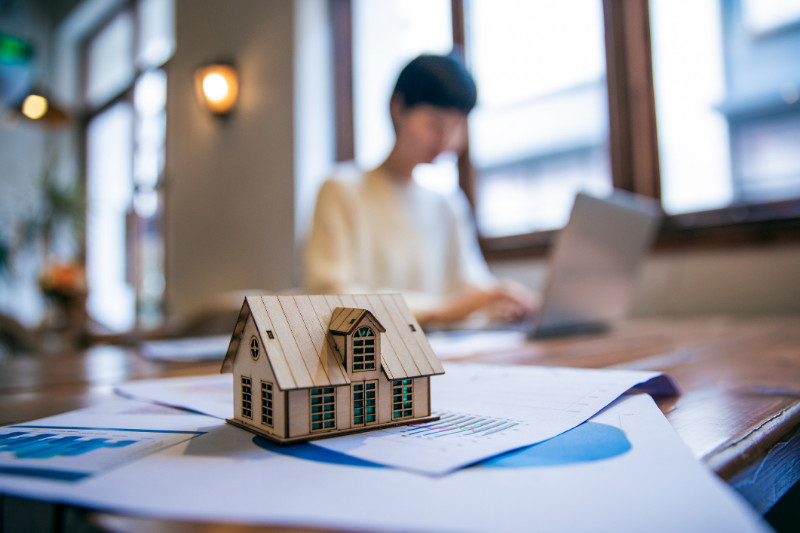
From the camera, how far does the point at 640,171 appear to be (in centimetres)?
189

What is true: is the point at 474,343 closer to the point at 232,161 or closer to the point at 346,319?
the point at 346,319

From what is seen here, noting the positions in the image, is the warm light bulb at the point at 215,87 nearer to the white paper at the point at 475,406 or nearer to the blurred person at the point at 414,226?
the blurred person at the point at 414,226

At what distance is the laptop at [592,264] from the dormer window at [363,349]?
0.66 m

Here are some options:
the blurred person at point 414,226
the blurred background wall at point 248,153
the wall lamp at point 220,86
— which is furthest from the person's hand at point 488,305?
the wall lamp at point 220,86

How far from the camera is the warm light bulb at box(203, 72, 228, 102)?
3.22 metres

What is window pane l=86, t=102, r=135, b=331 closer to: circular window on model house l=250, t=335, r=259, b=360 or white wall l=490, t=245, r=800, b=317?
white wall l=490, t=245, r=800, b=317

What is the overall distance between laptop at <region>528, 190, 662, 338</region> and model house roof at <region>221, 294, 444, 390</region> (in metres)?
0.63

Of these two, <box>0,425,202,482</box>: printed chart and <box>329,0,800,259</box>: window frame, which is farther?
<box>329,0,800,259</box>: window frame

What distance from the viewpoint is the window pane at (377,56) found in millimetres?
2777

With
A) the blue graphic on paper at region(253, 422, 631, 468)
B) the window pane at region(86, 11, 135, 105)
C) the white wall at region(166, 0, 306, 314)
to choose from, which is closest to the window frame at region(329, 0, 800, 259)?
the white wall at region(166, 0, 306, 314)

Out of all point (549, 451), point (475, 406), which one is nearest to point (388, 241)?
point (475, 406)

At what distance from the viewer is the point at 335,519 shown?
20 cm

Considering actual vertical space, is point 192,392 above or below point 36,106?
below

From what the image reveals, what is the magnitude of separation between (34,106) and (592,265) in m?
3.91
